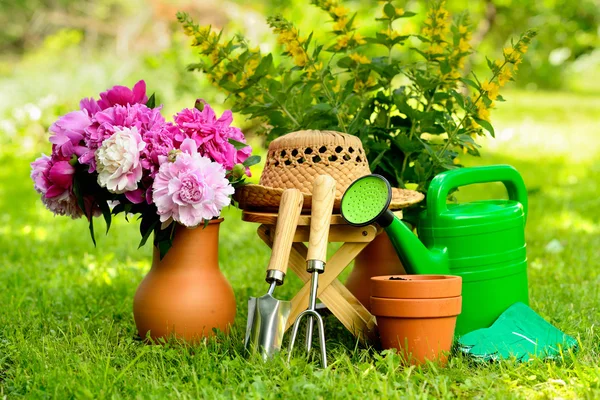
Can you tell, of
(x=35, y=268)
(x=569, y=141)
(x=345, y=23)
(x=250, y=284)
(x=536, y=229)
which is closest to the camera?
(x=345, y=23)

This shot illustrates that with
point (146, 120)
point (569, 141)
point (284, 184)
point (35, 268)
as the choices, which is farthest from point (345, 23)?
point (569, 141)

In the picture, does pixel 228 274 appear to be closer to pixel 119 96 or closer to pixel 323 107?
pixel 323 107

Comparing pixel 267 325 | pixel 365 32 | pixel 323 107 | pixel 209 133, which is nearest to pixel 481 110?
pixel 323 107

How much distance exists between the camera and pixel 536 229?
13.4 ft

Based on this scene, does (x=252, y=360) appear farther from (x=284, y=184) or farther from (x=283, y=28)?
(x=283, y=28)

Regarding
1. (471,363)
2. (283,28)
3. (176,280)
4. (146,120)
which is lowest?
(471,363)

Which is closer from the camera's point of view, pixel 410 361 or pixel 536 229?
pixel 410 361

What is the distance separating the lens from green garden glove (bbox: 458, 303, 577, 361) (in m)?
1.96

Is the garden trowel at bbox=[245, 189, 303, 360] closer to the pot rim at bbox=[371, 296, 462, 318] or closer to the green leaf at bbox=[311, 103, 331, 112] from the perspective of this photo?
the pot rim at bbox=[371, 296, 462, 318]

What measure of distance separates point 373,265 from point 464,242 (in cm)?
35

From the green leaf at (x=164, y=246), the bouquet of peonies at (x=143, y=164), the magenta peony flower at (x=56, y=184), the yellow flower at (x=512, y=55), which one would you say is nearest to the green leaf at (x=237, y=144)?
the bouquet of peonies at (x=143, y=164)

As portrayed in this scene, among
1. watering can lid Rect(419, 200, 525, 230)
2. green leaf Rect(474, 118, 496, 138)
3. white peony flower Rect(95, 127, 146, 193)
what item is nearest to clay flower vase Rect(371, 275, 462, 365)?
watering can lid Rect(419, 200, 525, 230)

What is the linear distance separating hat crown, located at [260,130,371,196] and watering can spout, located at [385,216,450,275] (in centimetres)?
20

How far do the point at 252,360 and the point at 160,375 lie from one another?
24cm
